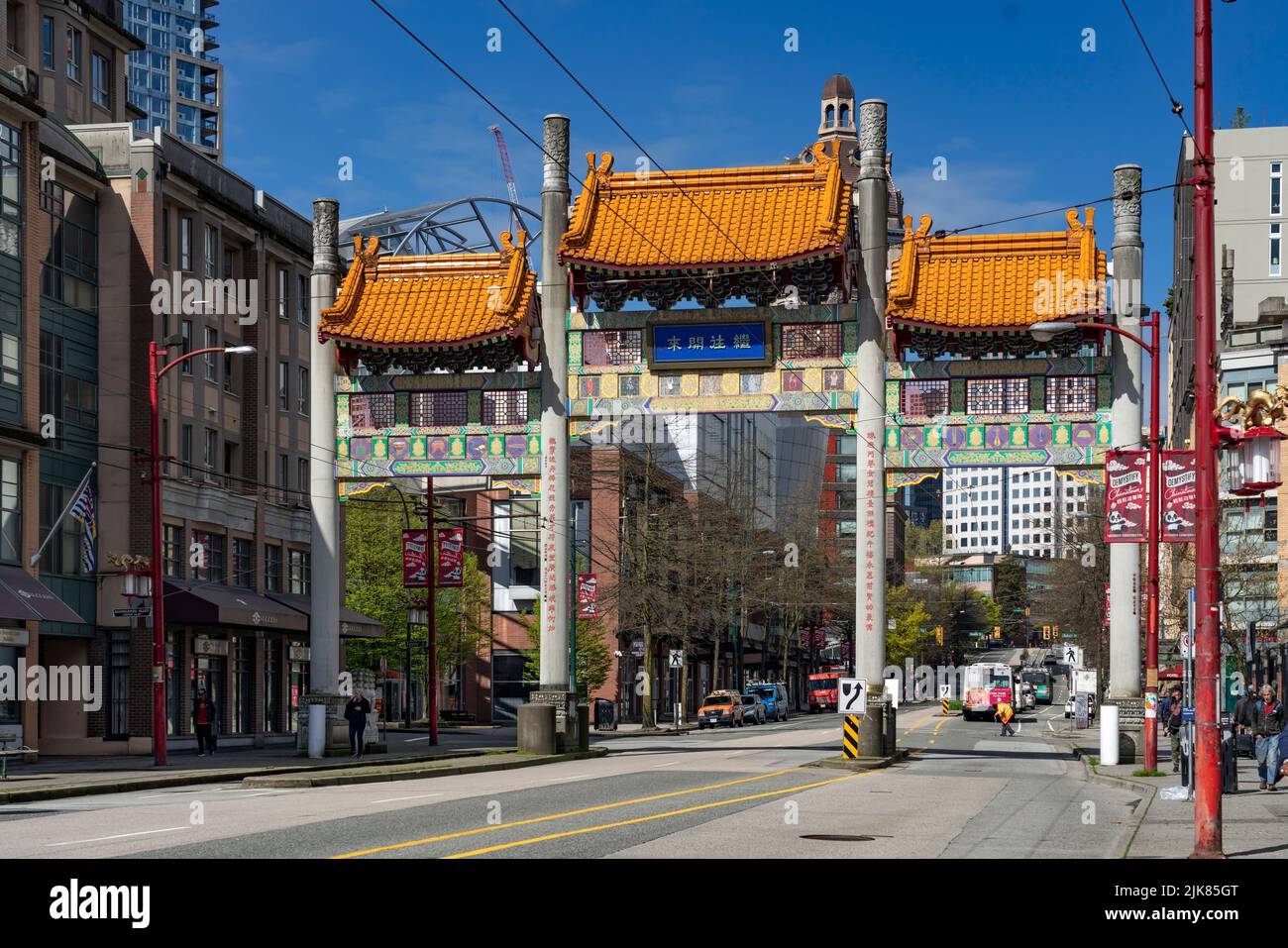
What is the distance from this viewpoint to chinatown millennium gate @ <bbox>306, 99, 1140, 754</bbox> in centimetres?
3894

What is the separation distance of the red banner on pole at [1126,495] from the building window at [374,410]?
57.8ft

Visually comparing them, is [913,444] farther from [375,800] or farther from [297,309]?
[297,309]

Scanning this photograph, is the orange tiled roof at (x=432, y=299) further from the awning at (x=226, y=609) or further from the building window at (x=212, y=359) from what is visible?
the building window at (x=212, y=359)

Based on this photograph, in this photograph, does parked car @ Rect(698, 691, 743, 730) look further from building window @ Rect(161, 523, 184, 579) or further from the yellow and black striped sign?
the yellow and black striped sign

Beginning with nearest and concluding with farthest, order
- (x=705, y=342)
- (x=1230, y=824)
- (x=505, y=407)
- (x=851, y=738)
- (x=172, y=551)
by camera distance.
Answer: (x=1230, y=824)
(x=851, y=738)
(x=705, y=342)
(x=505, y=407)
(x=172, y=551)

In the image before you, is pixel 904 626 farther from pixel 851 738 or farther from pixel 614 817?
pixel 614 817

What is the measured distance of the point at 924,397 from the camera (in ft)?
129

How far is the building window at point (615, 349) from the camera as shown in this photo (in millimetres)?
40719

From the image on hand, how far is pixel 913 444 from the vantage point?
1540 inches

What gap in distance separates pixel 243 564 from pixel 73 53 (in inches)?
762

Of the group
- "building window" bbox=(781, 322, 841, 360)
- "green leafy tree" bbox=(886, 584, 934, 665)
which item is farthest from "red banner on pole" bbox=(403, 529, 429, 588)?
"green leafy tree" bbox=(886, 584, 934, 665)

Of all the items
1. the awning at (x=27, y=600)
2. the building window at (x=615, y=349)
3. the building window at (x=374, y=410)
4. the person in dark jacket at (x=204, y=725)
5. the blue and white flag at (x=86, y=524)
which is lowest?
the person in dark jacket at (x=204, y=725)

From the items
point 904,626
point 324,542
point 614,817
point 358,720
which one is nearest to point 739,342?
→ point 324,542

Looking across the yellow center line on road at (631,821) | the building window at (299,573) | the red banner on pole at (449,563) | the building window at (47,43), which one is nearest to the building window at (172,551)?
the red banner on pole at (449,563)
